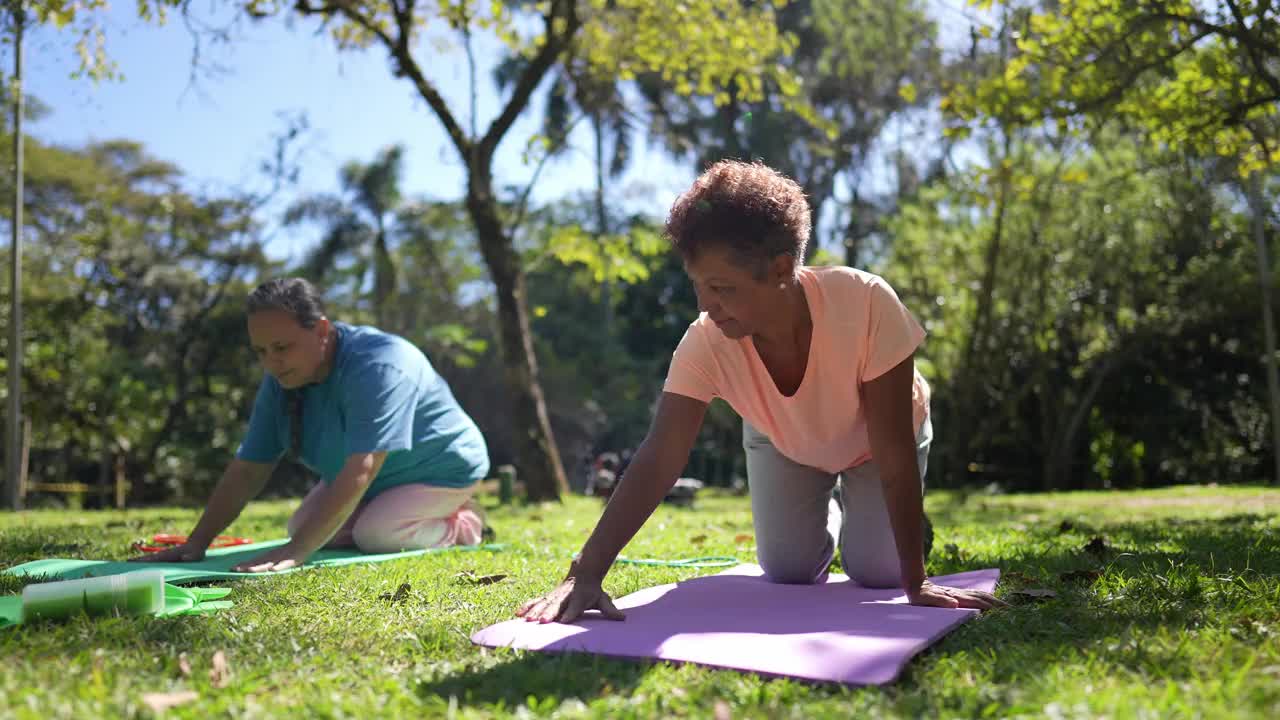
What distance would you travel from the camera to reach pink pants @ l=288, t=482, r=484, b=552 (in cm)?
451

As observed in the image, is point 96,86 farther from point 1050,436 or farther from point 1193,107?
point 1050,436

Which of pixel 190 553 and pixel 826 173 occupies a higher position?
pixel 826 173

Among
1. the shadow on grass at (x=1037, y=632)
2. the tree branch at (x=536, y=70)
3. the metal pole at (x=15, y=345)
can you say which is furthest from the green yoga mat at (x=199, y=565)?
the metal pole at (x=15, y=345)

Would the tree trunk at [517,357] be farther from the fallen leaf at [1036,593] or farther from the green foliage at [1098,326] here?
the fallen leaf at [1036,593]

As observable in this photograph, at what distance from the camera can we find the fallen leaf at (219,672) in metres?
2.05

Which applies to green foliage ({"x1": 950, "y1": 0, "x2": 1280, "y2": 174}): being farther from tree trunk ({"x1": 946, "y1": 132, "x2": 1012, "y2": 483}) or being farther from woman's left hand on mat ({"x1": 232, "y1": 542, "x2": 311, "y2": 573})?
tree trunk ({"x1": 946, "y1": 132, "x2": 1012, "y2": 483})

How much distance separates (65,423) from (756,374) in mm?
16825

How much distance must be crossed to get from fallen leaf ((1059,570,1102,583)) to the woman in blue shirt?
2514 millimetres

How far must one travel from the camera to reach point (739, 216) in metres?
2.62

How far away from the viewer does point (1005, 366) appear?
14062 millimetres

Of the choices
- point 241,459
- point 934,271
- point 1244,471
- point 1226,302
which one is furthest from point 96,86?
point 1244,471

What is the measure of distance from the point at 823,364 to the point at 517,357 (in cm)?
682

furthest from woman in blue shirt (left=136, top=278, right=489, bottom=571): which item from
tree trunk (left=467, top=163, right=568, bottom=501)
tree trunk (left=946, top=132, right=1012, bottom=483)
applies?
tree trunk (left=946, top=132, right=1012, bottom=483)

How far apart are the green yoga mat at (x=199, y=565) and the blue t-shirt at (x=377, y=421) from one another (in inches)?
15.8
